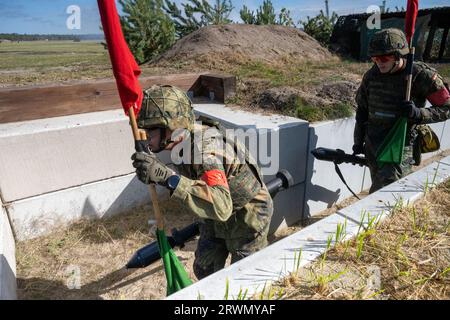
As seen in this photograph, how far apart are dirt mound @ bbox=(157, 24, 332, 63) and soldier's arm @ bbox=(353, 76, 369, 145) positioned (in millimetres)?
3599

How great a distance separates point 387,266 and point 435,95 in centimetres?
240

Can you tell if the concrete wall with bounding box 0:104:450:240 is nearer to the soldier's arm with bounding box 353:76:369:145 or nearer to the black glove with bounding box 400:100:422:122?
the soldier's arm with bounding box 353:76:369:145

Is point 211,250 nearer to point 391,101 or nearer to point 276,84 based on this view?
point 391,101

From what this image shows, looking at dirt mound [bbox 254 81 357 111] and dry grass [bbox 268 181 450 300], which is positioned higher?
dirt mound [bbox 254 81 357 111]

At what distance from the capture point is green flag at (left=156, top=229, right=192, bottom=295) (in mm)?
2090

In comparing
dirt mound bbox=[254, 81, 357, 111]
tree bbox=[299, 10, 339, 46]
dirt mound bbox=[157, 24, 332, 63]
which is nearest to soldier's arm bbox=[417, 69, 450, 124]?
dirt mound bbox=[254, 81, 357, 111]

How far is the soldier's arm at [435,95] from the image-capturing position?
3.17 meters

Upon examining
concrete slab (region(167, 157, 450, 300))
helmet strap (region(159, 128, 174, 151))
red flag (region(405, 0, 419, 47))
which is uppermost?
red flag (region(405, 0, 419, 47))

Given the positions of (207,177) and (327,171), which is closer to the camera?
(207,177)

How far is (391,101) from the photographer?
11.1ft

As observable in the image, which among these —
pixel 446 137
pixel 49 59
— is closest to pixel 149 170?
pixel 446 137

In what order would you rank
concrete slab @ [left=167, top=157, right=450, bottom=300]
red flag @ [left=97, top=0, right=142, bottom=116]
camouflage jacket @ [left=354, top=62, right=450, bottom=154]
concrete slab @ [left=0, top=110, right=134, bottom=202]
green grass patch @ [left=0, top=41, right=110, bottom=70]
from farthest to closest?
green grass patch @ [left=0, top=41, right=110, bottom=70] < concrete slab @ [left=0, top=110, right=134, bottom=202] < camouflage jacket @ [left=354, top=62, right=450, bottom=154] < red flag @ [left=97, top=0, right=142, bottom=116] < concrete slab @ [left=167, top=157, right=450, bottom=300]

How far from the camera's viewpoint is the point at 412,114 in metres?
3.09

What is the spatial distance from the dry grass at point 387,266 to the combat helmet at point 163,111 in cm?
118
